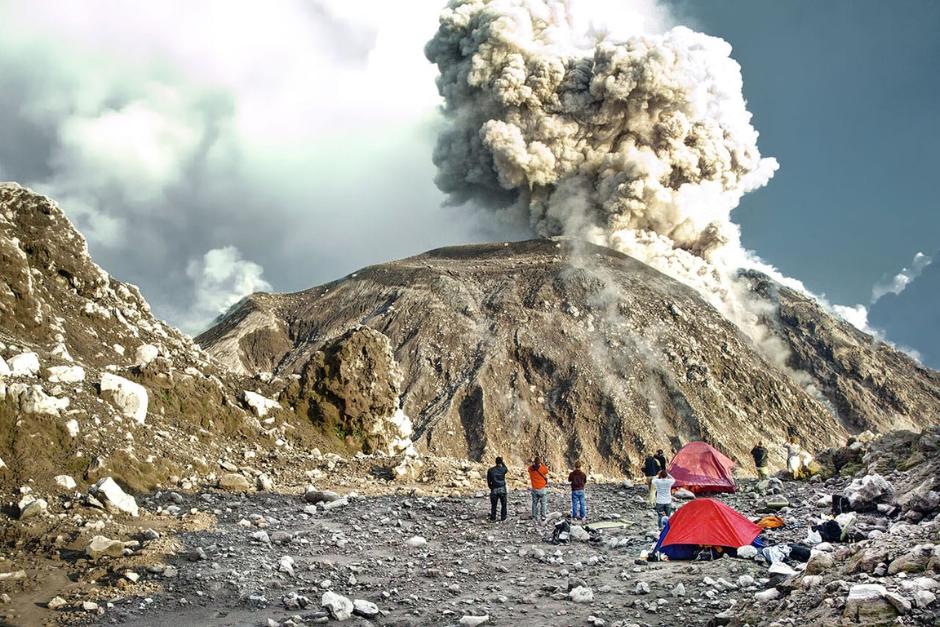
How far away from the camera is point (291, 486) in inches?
628

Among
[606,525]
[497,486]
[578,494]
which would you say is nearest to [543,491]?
[578,494]

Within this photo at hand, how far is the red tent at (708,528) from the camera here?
11500 millimetres

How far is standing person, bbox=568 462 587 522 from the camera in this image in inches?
629

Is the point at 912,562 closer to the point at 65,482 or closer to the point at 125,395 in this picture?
the point at 65,482

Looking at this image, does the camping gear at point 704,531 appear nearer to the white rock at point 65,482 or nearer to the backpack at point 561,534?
the backpack at point 561,534

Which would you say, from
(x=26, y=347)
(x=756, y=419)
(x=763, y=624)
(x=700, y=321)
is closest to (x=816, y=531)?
(x=763, y=624)

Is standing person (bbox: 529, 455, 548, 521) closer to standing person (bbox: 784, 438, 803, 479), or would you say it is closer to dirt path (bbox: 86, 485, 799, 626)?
dirt path (bbox: 86, 485, 799, 626)

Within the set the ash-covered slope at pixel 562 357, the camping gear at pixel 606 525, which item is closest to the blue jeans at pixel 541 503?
the camping gear at pixel 606 525

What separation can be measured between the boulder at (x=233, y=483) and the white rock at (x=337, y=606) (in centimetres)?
647

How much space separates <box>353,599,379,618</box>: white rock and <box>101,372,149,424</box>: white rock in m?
7.87

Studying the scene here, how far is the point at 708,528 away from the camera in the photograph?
38.2 feet

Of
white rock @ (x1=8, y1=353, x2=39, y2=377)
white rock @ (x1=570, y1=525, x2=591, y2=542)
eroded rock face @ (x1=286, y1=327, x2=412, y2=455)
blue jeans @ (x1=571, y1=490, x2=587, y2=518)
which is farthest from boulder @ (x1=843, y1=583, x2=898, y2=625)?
eroded rock face @ (x1=286, y1=327, x2=412, y2=455)

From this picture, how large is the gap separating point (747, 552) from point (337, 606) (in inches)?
248

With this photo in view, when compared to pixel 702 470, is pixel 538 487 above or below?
below
